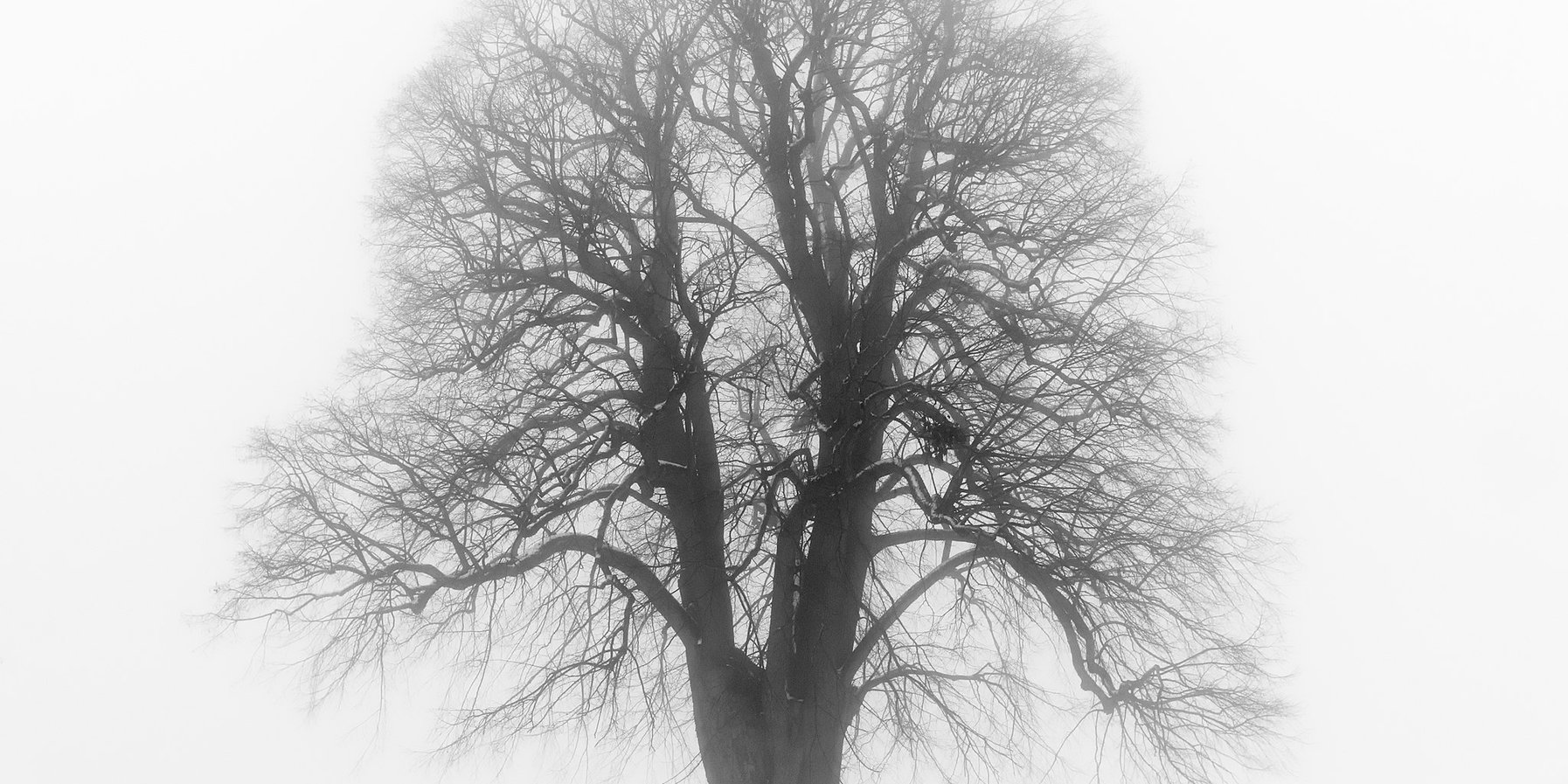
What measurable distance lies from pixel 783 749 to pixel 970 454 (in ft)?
8.96

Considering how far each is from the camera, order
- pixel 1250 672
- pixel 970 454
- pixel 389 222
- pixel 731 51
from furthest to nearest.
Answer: pixel 389 222 → pixel 731 51 → pixel 1250 672 → pixel 970 454

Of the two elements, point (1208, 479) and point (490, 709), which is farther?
point (1208, 479)

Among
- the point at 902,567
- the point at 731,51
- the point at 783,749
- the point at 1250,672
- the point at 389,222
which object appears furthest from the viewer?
the point at 902,567

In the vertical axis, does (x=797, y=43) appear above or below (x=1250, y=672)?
above

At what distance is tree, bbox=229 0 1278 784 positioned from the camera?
28.0ft

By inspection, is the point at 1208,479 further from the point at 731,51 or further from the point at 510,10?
the point at 510,10

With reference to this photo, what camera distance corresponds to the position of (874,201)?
9.90 metres

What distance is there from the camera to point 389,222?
10680 millimetres

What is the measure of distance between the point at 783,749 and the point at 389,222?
537cm

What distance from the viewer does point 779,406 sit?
31.9 feet

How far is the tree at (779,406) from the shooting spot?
28.0ft

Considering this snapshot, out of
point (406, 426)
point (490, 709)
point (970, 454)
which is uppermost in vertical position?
point (406, 426)

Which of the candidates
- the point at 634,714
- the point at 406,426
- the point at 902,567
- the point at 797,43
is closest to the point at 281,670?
the point at 406,426

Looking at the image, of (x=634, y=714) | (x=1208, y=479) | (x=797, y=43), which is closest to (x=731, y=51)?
(x=797, y=43)
